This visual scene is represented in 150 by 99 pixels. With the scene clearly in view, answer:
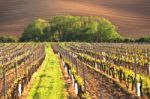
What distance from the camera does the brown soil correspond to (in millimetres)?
139375

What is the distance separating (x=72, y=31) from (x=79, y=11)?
→ 4605 cm

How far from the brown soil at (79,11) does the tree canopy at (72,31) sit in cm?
2212

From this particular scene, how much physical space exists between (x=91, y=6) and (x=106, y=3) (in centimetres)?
658

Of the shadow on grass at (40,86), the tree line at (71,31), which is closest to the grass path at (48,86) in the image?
the shadow on grass at (40,86)

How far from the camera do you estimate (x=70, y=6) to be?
16038 cm

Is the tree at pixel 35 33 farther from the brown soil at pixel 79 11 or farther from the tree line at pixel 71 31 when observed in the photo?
the brown soil at pixel 79 11

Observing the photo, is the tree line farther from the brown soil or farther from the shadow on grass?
the shadow on grass

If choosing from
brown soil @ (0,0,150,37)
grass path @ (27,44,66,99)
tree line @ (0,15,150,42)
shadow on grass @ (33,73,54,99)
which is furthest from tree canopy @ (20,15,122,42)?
shadow on grass @ (33,73,54,99)

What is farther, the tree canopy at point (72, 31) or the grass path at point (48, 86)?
the tree canopy at point (72, 31)

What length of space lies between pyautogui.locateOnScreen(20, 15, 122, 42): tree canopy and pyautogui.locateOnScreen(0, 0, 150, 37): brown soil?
22123 mm

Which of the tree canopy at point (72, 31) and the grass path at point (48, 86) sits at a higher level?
the grass path at point (48, 86)

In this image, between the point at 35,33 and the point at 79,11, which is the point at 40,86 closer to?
the point at 35,33

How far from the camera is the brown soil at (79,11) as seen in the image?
139375 millimetres

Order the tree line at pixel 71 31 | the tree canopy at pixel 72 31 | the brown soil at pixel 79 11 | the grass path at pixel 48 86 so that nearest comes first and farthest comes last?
the grass path at pixel 48 86
the tree line at pixel 71 31
the tree canopy at pixel 72 31
the brown soil at pixel 79 11
